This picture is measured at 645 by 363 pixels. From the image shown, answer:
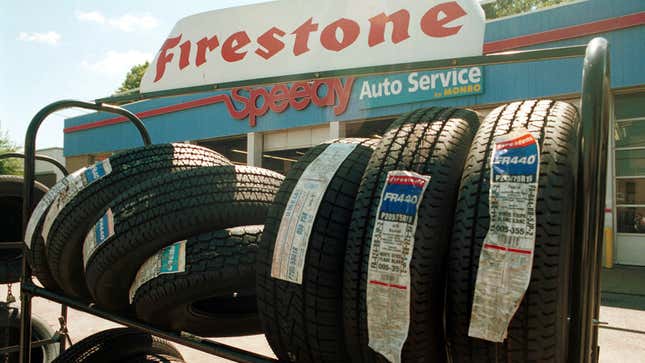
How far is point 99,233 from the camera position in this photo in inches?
64.5

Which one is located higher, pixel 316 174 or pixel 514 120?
pixel 514 120

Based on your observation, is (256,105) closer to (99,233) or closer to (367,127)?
(367,127)

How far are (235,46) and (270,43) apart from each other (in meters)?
0.14

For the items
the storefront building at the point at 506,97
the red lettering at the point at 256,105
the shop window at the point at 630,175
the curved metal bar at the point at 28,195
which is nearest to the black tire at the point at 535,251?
the curved metal bar at the point at 28,195

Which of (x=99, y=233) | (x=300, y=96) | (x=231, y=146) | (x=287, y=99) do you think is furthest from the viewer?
(x=231, y=146)

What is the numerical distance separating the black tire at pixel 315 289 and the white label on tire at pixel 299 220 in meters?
0.01

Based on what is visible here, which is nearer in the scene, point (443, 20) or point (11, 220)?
point (443, 20)

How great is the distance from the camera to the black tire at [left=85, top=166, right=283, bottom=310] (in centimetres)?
154

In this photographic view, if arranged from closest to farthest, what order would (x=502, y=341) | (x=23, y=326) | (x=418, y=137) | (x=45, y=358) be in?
(x=502, y=341) → (x=418, y=137) → (x=23, y=326) → (x=45, y=358)

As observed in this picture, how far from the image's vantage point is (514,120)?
1.16 metres

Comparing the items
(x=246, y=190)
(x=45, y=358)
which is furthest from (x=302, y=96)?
(x=246, y=190)

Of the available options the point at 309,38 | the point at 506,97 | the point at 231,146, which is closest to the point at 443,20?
the point at 309,38

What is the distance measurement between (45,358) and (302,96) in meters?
10.9

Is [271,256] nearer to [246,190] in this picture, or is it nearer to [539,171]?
[246,190]
